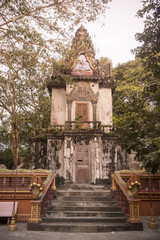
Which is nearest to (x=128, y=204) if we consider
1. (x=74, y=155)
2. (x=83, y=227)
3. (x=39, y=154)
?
(x=83, y=227)

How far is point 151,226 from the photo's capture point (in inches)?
268

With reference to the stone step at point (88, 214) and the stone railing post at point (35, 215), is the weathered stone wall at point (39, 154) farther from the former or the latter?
the stone railing post at point (35, 215)

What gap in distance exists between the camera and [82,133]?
13.7 metres

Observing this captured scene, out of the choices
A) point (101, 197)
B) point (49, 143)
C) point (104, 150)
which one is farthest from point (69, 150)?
point (101, 197)

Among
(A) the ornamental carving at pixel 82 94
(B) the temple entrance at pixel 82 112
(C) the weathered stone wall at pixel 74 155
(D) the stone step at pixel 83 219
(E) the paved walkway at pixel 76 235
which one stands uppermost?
(A) the ornamental carving at pixel 82 94

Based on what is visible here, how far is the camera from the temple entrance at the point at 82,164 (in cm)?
1294

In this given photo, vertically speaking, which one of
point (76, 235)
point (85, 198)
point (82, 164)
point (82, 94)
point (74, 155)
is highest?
point (82, 94)

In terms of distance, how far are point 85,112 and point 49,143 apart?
152 inches

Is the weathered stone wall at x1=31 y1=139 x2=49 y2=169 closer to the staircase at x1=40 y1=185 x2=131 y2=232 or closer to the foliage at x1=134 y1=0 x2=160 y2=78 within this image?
the staircase at x1=40 y1=185 x2=131 y2=232

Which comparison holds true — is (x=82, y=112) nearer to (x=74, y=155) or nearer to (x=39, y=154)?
(x=74, y=155)

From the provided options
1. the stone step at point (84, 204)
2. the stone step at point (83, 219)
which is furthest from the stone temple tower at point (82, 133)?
the stone step at point (83, 219)

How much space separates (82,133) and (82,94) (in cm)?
369

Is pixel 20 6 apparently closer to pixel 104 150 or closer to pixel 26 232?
pixel 26 232

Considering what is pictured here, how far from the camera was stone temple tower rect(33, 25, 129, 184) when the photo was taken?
13.2 m
